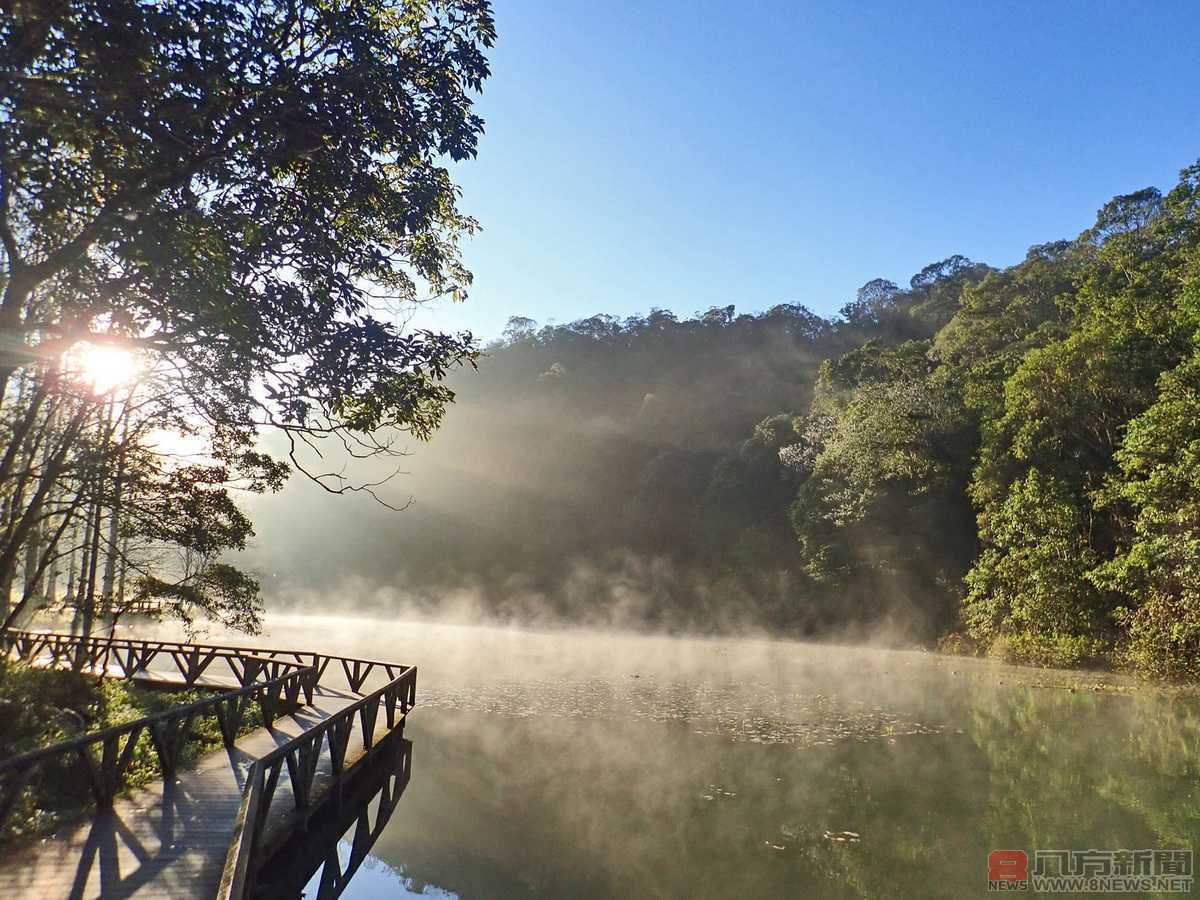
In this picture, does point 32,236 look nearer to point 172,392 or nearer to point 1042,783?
point 172,392

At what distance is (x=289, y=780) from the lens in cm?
873

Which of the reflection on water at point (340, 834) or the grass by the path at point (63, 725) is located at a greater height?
the grass by the path at point (63, 725)

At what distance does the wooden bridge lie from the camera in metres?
5.42

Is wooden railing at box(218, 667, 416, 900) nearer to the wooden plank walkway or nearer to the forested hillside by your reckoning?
the wooden plank walkway

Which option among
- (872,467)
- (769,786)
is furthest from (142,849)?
(872,467)

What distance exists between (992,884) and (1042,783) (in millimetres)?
3891

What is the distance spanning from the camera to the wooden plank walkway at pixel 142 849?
5320 millimetres

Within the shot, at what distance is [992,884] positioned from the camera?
697cm

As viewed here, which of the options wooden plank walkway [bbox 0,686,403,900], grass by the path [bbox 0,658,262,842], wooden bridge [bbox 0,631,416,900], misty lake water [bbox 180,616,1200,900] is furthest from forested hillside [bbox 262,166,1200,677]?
grass by the path [bbox 0,658,262,842]

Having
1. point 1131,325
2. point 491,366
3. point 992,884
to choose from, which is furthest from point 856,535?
point 491,366

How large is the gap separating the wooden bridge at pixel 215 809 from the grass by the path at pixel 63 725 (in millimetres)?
133

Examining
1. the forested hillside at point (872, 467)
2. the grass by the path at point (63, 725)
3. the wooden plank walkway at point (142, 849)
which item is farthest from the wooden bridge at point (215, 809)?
the forested hillside at point (872, 467)

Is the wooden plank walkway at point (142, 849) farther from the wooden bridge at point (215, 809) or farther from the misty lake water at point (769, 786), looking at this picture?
the misty lake water at point (769, 786)

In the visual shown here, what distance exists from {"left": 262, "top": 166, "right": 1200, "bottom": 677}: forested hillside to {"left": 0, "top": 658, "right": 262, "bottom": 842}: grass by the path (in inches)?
830
